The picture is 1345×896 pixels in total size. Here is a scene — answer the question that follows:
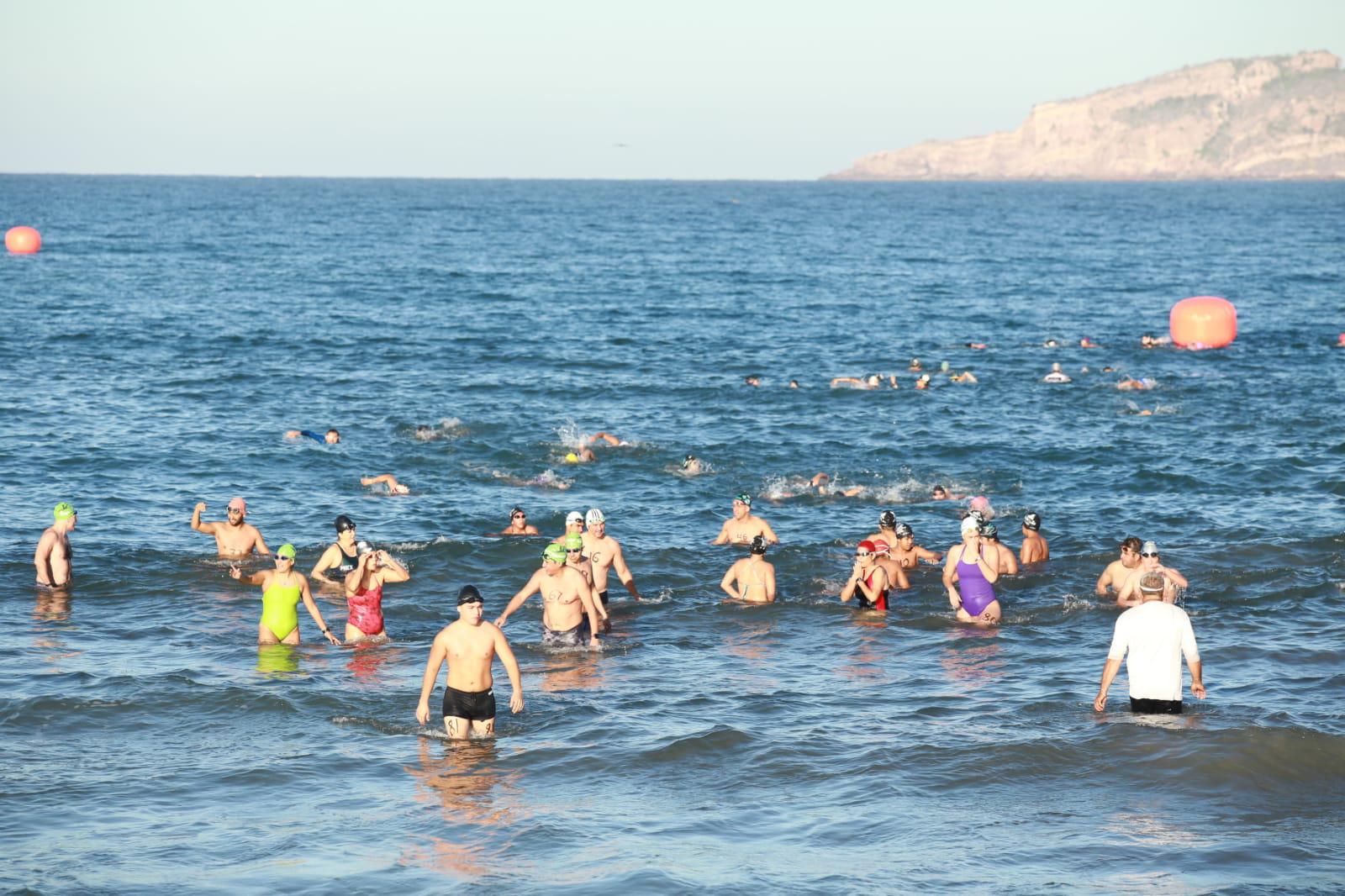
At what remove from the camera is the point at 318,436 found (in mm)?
28297

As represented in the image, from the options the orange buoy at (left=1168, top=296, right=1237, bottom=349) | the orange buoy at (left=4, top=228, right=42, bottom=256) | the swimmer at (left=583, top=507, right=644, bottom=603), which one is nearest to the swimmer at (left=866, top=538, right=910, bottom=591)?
the swimmer at (left=583, top=507, right=644, bottom=603)

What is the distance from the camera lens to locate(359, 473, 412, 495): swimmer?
24.7 m

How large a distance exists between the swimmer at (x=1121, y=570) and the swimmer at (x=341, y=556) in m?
9.60

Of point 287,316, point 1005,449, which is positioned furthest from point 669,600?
point 287,316

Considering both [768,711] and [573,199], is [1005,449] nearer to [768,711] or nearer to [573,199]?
[768,711]

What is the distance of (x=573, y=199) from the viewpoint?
188250mm

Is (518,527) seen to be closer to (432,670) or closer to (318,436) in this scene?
(432,670)

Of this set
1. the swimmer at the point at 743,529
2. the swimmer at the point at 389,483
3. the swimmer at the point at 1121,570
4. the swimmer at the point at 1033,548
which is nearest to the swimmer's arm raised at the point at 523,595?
the swimmer at the point at 743,529

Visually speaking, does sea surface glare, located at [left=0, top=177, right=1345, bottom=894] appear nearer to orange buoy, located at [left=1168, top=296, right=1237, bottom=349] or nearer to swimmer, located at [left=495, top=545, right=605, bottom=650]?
swimmer, located at [left=495, top=545, right=605, bottom=650]

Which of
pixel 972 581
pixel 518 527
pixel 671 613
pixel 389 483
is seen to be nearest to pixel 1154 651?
pixel 972 581

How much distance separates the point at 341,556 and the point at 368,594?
1.77 metres

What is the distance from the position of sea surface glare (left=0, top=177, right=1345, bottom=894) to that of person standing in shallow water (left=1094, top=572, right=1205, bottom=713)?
446mm

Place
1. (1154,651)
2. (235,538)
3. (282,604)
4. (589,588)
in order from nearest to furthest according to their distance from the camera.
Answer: (1154,651) < (589,588) < (282,604) < (235,538)

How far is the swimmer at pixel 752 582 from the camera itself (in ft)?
59.8
